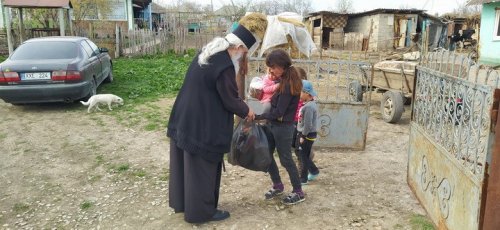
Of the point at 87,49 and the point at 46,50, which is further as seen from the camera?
the point at 87,49

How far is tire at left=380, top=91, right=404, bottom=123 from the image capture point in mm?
6984

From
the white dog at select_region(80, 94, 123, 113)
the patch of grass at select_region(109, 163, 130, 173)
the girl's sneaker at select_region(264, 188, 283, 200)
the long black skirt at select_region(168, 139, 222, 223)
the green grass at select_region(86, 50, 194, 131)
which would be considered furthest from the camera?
the white dog at select_region(80, 94, 123, 113)

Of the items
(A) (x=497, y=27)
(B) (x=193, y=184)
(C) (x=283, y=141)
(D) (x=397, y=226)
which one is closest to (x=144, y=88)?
(C) (x=283, y=141)

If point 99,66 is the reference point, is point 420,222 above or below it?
below

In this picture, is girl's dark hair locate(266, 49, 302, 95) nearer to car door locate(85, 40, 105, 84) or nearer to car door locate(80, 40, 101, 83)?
car door locate(80, 40, 101, 83)

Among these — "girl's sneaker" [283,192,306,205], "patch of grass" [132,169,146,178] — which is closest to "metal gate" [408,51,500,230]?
"girl's sneaker" [283,192,306,205]

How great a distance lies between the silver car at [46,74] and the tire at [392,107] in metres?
5.67

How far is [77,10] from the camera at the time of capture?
2116 centimetres

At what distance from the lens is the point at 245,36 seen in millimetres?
3172

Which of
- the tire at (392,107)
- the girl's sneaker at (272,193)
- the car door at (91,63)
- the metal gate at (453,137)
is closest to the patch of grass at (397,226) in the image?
the metal gate at (453,137)

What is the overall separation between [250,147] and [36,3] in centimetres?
1362

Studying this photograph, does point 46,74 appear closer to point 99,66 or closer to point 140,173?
point 99,66

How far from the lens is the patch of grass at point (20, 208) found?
3805mm

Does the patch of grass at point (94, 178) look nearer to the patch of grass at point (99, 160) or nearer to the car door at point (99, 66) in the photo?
the patch of grass at point (99, 160)
